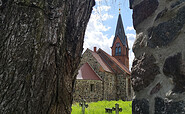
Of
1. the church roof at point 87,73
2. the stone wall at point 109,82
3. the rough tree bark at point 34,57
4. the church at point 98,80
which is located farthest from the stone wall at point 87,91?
the rough tree bark at point 34,57

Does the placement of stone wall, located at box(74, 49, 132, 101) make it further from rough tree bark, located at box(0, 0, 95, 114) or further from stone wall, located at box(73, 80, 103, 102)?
rough tree bark, located at box(0, 0, 95, 114)

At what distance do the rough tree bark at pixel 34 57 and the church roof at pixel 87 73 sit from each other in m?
14.0

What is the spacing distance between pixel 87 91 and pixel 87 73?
185 centimetres

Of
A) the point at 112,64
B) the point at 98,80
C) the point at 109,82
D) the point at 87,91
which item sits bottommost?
the point at 87,91

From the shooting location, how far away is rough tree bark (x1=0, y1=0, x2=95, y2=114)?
38.7 inches

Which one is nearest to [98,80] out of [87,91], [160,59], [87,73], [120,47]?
[87,73]

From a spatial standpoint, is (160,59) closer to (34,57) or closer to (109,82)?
(34,57)

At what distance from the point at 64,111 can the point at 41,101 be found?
0.25 m

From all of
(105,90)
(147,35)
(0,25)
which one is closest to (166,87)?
(147,35)

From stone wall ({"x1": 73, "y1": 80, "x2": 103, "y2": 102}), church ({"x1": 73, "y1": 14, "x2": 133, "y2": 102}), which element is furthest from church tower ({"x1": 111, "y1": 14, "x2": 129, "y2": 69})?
stone wall ({"x1": 73, "y1": 80, "x2": 103, "y2": 102})

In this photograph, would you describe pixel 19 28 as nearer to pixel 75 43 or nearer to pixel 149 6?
pixel 75 43

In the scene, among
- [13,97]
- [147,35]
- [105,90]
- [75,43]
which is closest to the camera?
[13,97]

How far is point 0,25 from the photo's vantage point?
1032mm

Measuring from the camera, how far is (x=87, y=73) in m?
16.2
